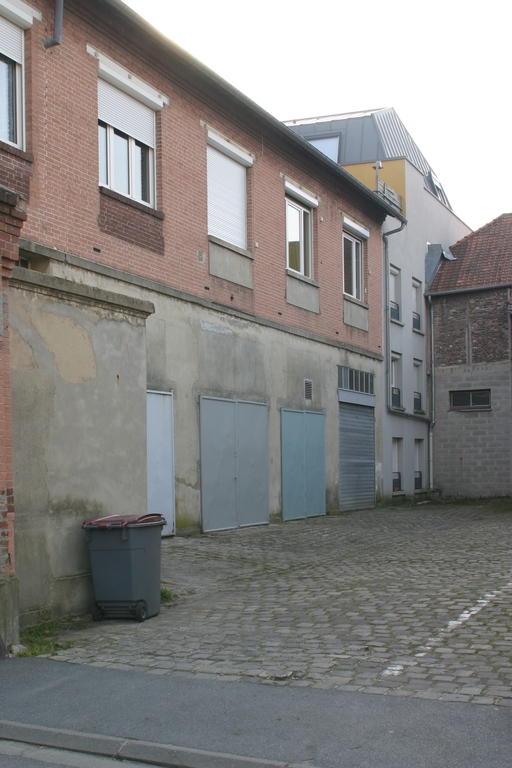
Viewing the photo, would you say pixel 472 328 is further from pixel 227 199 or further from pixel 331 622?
pixel 331 622

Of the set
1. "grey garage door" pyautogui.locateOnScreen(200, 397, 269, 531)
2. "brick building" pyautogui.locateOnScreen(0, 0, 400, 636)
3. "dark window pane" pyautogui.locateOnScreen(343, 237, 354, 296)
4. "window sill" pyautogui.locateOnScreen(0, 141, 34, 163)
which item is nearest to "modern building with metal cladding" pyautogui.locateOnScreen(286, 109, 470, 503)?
"dark window pane" pyautogui.locateOnScreen(343, 237, 354, 296)

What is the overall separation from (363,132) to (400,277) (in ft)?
21.5

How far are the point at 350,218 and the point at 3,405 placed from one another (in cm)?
1749

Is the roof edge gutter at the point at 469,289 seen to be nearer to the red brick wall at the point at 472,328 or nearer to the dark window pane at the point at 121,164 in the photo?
the red brick wall at the point at 472,328

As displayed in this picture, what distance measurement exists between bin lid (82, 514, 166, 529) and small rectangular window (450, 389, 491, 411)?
77.5ft

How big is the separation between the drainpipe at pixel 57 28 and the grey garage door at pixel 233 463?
6575mm

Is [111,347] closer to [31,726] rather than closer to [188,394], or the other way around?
[31,726]

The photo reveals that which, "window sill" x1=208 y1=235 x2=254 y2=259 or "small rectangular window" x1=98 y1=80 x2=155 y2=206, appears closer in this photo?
"small rectangular window" x1=98 y1=80 x2=155 y2=206

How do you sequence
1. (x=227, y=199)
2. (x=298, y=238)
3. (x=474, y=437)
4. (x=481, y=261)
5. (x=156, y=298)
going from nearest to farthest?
(x=156, y=298) < (x=227, y=199) < (x=298, y=238) < (x=474, y=437) < (x=481, y=261)

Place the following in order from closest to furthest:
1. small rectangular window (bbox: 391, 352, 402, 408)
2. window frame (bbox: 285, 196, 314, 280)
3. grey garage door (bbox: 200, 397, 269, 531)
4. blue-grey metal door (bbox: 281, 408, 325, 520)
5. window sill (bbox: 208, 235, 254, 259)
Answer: grey garage door (bbox: 200, 397, 269, 531) < window sill (bbox: 208, 235, 254, 259) < blue-grey metal door (bbox: 281, 408, 325, 520) < window frame (bbox: 285, 196, 314, 280) < small rectangular window (bbox: 391, 352, 402, 408)

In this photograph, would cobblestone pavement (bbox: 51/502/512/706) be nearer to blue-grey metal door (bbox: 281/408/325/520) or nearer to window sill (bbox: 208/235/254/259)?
blue-grey metal door (bbox: 281/408/325/520)

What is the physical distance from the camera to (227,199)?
17.7m

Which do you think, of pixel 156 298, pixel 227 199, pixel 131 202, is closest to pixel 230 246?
pixel 227 199

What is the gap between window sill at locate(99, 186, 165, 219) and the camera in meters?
13.9
